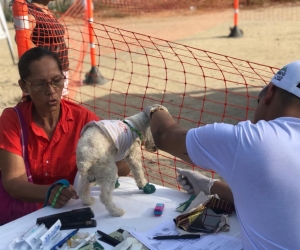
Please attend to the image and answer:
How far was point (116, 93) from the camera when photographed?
7191 mm

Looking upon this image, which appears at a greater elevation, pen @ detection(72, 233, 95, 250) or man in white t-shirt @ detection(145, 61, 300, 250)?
man in white t-shirt @ detection(145, 61, 300, 250)

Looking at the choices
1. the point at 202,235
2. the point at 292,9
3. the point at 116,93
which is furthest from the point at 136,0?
the point at 202,235

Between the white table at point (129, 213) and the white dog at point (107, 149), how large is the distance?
0.06m

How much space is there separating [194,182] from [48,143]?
82 centimetres

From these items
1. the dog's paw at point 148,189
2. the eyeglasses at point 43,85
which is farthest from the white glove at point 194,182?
the eyeglasses at point 43,85

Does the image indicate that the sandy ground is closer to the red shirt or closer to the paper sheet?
the red shirt

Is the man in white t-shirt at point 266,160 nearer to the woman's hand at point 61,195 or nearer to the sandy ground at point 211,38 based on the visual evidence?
the woman's hand at point 61,195

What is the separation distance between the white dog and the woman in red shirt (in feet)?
0.98

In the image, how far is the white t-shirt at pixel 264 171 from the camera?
5.02 ft

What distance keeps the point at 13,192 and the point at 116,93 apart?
4821 millimetres

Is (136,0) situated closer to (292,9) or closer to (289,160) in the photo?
(292,9)

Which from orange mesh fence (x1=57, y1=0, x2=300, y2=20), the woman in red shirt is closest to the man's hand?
the woman in red shirt

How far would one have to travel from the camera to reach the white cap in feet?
5.27

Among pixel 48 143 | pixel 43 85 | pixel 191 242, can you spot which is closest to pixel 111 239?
pixel 191 242
